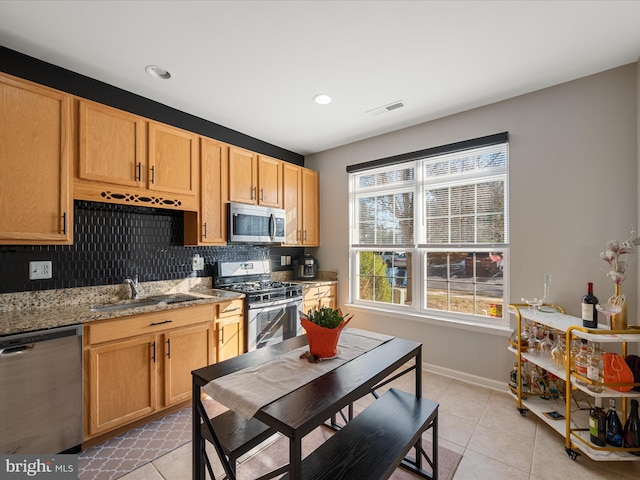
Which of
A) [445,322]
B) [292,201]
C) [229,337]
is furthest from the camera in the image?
[292,201]

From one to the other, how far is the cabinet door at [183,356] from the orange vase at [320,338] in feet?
4.53

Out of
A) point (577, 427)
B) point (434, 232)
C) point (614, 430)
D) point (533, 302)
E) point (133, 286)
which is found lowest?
point (577, 427)

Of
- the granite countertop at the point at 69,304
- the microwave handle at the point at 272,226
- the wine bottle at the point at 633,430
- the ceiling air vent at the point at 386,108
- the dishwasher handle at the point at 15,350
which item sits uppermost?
the ceiling air vent at the point at 386,108

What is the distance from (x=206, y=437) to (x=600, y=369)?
2441 millimetres

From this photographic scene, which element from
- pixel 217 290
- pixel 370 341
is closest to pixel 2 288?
pixel 217 290

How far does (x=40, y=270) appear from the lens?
86.4 inches

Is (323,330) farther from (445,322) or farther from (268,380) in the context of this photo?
(445,322)

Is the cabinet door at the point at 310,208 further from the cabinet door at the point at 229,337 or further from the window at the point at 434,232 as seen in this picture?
the cabinet door at the point at 229,337

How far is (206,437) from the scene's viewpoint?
1.46 meters

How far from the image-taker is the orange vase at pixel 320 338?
1.55m

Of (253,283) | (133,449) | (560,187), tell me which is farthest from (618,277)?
(133,449)

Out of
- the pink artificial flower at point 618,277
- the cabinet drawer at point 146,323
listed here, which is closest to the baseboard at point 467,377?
the pink artificial flower at point 618,277

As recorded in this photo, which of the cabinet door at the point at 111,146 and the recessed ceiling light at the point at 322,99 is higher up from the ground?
the recessed ceiling light at the point at 322,99

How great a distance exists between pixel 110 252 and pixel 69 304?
0.48 meters
